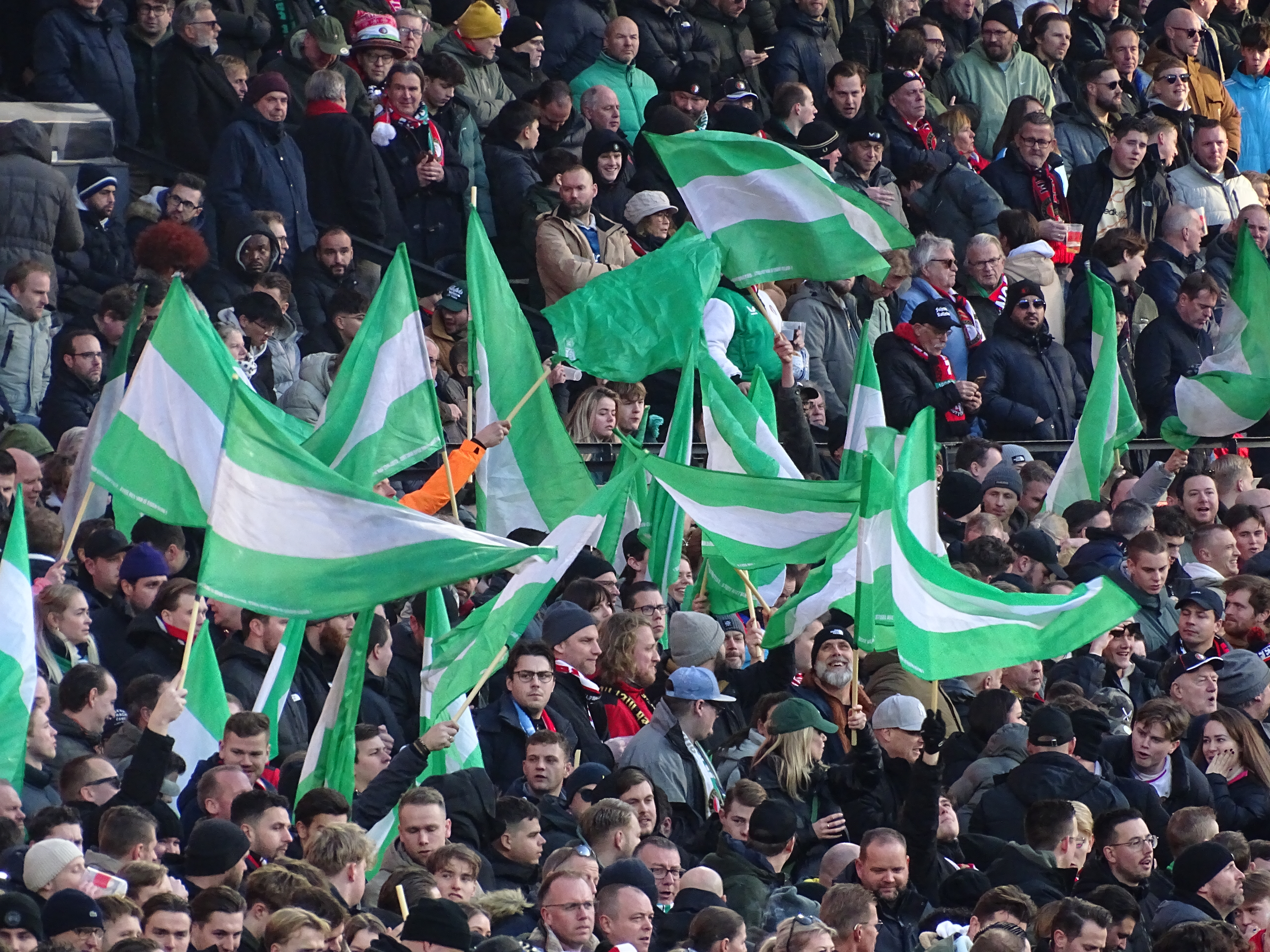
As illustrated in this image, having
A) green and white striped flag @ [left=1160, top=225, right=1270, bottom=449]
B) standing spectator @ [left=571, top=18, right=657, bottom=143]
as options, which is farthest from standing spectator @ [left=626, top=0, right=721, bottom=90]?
green and white striped flag @ [left=1160, top=225, right=1270, bottom=449]

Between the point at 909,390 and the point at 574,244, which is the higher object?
the point at 574,244

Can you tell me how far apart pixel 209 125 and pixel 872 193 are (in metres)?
3.95

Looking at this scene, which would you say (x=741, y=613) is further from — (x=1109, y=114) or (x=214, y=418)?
(x=1109, y=114)

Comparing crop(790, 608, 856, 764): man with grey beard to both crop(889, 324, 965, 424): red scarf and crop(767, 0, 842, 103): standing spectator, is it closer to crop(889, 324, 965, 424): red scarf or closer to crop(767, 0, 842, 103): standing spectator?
crop(889, 324, 965, 424): red scarf

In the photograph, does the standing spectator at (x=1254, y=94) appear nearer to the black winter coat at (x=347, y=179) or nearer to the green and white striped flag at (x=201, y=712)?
the black winter coat at (x=347, y=179)

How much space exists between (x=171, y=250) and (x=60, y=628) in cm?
311

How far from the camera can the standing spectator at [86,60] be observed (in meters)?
14.8

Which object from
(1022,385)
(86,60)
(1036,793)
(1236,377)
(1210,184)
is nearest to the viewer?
(1036,793)

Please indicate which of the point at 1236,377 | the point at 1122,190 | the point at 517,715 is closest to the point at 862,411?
the point at 1236,377

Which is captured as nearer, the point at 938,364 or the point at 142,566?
the point at 142,566

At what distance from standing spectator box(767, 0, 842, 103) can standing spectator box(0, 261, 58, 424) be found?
21.2ft

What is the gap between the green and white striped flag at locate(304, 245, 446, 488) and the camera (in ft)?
36.5

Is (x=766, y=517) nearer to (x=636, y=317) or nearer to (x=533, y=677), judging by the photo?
(x=533, y=677)

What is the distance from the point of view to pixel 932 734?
10664 millimetres
